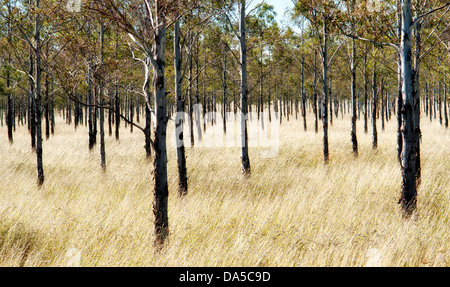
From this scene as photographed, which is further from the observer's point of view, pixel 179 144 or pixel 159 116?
pixel 179 144

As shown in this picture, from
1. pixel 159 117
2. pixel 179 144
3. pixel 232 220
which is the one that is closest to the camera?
pixel 159 117

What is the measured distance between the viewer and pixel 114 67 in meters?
9.27

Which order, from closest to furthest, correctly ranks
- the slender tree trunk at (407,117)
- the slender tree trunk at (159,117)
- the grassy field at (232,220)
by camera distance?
the slender tree trunk at (159,117) → the grassy field at (232,220) → the slender tree trunk at (407,117)

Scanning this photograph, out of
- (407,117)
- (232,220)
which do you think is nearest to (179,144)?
(232,220)

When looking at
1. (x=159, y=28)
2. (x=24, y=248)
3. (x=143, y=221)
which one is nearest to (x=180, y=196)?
(x=143, y=221)

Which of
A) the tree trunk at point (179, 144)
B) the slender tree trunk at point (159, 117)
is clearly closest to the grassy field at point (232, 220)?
the tree trunk at point (179, 144)

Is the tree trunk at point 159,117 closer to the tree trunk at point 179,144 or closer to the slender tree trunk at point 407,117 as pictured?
the tree trunk at point 179,144

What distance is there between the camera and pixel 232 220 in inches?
210

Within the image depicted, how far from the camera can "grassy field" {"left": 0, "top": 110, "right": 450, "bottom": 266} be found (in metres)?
4.04

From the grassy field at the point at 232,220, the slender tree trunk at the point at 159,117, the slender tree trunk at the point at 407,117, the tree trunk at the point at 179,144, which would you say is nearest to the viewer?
the slender tree trunk at the point at 159,117

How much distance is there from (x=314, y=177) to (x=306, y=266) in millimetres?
4940

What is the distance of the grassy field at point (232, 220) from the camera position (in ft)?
13.3

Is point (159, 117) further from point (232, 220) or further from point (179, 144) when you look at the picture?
point (179, 144)
